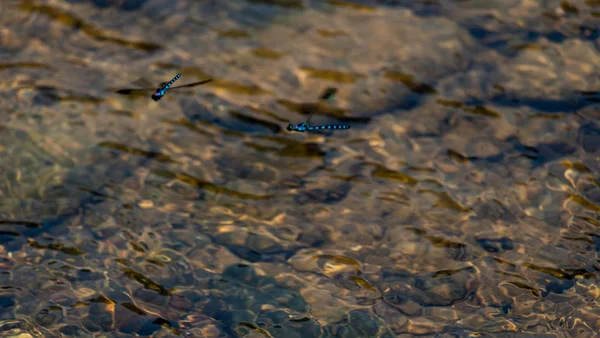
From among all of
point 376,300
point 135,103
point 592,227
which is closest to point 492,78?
point 592,227

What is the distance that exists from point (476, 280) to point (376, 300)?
2.61 feet

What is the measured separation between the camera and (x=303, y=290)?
16.7 feet

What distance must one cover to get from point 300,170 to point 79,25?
3163 millimetres

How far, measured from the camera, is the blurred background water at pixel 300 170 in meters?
4.95

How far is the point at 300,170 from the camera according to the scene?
603cm

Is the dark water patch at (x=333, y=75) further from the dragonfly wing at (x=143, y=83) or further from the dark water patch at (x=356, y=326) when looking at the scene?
the dark water patch at (x=356, y=326)

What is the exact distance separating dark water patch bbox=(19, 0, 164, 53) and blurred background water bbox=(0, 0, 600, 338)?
0.09 feet

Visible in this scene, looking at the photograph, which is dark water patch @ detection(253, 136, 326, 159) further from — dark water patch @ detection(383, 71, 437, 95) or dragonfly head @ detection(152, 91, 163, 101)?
dark water patch @ detection(383, 71, 437, 95)

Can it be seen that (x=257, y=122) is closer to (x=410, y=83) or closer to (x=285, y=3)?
(x=410, y=83)

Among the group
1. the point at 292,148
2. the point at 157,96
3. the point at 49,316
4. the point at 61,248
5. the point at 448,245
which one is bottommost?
the point at 49,316

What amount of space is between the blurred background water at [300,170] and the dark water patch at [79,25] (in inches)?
1.1

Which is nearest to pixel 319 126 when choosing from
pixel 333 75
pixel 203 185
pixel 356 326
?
pixel 333 75

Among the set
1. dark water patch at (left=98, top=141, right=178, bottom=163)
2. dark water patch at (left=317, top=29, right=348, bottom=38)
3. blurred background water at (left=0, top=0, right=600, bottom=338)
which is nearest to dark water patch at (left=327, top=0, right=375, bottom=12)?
blurred background water at (left=0, top=0, right=600, bottom=338)

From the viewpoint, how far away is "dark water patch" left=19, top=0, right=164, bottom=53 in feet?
23.3
